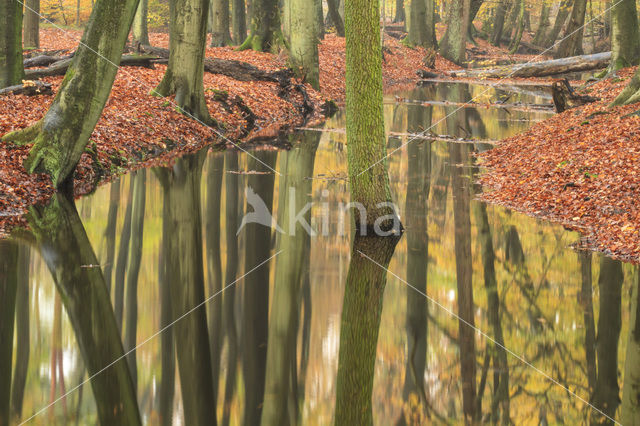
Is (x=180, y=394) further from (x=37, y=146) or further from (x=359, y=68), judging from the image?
(x=37, y=146)

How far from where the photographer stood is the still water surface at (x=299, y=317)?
4.62m

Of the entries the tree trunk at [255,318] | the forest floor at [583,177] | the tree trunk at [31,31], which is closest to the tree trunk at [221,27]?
the tree trunk at [31,31]

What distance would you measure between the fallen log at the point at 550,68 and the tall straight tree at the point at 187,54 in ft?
49.4

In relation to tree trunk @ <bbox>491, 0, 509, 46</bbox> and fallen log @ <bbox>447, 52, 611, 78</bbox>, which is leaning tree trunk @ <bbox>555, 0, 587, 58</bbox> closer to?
fallen log @ <bbox>447, 52, 611, 78</bbox>

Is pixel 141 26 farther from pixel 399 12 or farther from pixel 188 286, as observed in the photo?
pixel 399 12

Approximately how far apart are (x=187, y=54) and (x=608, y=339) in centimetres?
1203

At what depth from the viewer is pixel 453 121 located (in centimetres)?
2211

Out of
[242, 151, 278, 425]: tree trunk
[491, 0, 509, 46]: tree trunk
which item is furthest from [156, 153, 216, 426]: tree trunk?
[491, 0, 509, 46]: tree trunk

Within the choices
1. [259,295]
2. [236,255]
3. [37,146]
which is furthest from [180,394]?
[37,146]

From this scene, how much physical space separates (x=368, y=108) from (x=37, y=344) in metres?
5.17

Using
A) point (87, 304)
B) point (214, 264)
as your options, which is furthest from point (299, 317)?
point (87, 304)

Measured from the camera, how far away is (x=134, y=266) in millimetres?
7469

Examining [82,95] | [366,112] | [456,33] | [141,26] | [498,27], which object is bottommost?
[366,112]

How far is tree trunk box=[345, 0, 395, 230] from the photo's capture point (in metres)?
8.86
